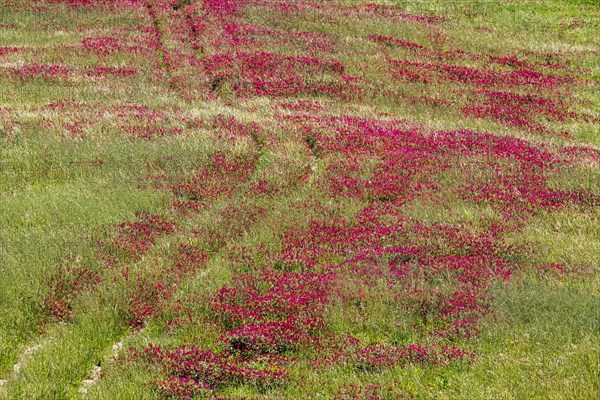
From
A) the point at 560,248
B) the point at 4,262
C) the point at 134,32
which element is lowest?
Result: the point at 560,248

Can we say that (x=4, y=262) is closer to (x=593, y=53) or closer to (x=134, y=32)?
(x=134, y=32)

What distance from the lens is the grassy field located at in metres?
7.32

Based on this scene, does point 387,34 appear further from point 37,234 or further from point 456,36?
point 37,234

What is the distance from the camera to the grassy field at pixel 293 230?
7.32m

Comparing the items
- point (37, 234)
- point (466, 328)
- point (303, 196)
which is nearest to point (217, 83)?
point (303, 196)

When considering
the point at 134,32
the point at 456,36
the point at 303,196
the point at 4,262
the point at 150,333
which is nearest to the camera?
the point at 150,333

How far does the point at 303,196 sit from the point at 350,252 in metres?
2.83

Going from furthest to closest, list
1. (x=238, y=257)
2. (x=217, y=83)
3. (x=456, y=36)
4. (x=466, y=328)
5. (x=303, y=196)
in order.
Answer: (x=456, y=36) < (x=217, y=83) < (x=303, y=196) < (x=238, y=257) < (x=466, y=328)

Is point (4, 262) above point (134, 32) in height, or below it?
below

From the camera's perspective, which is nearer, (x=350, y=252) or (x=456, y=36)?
(x=350, y=252)

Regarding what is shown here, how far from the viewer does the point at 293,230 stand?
36.5 ft

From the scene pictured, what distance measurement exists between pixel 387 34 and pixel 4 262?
81.0 feet

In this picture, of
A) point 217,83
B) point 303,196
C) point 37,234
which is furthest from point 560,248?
point 217,83

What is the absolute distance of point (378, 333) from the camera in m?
8.11
